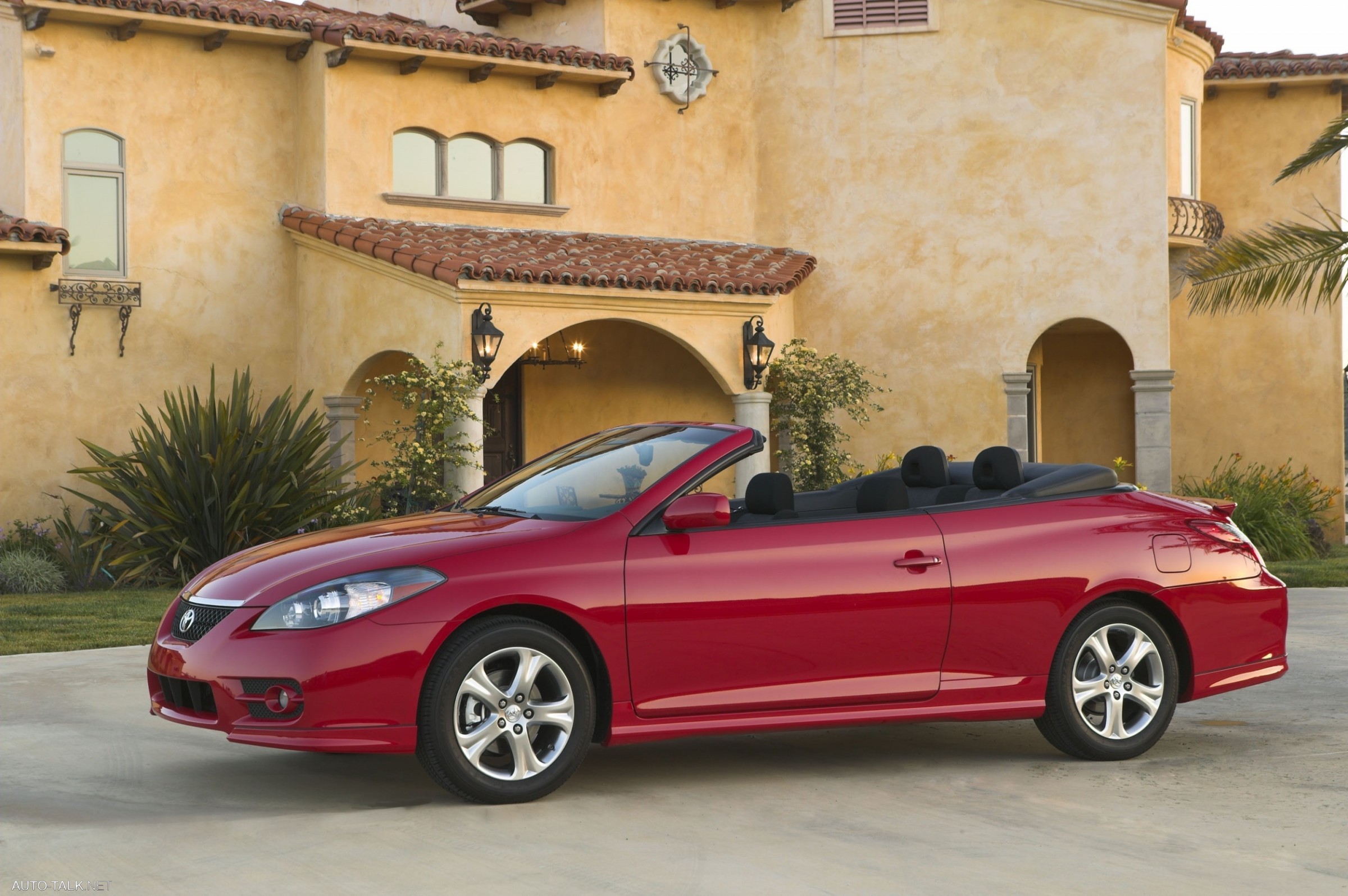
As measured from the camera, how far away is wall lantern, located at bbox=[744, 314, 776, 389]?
1861 centimetres

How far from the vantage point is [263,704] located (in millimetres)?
5891

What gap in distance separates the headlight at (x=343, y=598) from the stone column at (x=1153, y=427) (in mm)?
16197

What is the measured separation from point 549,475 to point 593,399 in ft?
A: 44.9

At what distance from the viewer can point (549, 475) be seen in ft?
23.8

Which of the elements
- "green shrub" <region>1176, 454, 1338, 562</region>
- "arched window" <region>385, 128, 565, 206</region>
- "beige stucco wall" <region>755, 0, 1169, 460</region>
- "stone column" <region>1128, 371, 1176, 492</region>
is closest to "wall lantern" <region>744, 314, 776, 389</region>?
"beige stucco wall" <region>755, 0, 1169, 460</region>

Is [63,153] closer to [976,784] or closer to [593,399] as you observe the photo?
[593,399]

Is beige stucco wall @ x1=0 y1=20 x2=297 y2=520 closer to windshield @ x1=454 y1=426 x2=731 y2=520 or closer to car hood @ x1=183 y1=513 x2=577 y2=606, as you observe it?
windshield @ x1=454 y1=426 x2=731 y2=520

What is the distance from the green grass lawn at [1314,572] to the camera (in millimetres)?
16109

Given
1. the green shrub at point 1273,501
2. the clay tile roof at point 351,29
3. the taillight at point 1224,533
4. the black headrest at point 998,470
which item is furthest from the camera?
the green shrub at point 1273,501

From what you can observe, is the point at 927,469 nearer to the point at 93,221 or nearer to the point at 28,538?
the point at 28,538

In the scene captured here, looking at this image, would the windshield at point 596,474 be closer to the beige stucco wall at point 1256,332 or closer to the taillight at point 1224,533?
the taillight at point 1224,533

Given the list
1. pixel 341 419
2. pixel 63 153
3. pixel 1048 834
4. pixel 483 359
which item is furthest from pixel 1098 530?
pixel 63 153

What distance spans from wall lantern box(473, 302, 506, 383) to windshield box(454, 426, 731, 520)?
866cm

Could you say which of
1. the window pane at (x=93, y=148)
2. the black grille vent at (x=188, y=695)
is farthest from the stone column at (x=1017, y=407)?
the black grille vent at (x=188, y=695)
